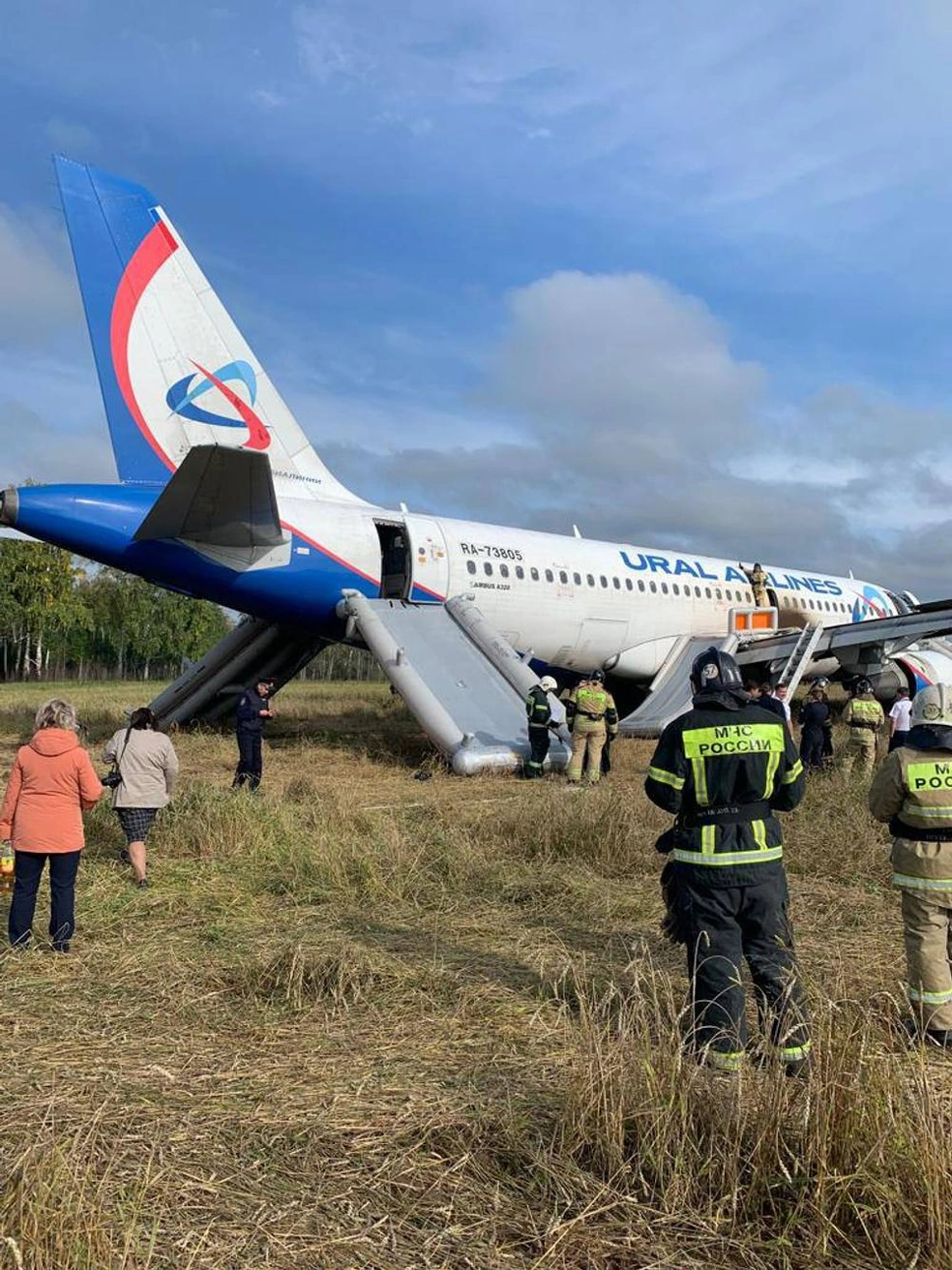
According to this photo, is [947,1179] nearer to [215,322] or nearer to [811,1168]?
[811,1168]

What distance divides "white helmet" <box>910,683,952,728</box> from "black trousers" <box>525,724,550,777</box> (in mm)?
8740

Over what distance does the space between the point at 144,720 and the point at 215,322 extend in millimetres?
10023

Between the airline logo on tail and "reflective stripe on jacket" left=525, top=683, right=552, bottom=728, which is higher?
the airline logo on tail

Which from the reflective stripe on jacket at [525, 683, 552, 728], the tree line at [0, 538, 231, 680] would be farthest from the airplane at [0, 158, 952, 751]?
the tree line at [0, 538, 231, 680]

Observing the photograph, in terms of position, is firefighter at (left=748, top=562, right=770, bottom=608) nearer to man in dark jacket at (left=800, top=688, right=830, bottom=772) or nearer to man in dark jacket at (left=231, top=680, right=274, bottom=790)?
man in dark jacket at (left=800, top=688, right=830, bottom=772)

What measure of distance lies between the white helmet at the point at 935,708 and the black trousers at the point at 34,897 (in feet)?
16.0

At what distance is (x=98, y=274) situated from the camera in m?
15.4

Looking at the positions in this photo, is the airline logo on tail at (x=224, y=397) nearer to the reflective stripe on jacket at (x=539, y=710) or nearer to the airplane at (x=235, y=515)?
the airplane at (x=235, y=515)

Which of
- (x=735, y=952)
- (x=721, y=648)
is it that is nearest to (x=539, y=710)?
→ (x=721, y=648)

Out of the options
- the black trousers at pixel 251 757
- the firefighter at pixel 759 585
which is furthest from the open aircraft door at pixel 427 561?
the firefighter at pixel 759 585

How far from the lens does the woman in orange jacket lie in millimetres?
6039

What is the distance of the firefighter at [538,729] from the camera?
13.5m

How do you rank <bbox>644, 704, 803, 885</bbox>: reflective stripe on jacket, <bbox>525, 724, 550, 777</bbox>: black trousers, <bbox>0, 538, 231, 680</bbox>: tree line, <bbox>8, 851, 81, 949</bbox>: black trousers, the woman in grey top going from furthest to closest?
Result: <bbox>0, 538, 231, 680</bbox>: tree line < <bbox>525, 724, 550, 777</bbox>: black trousers < the woman in grey top < <bbox>8, 851, 81, 949</bbox>: black trousers < <bbox>644, 704, 803, 885</bbox>: reflective stripe on jacket

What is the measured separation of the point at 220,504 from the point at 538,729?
5.41 metres
